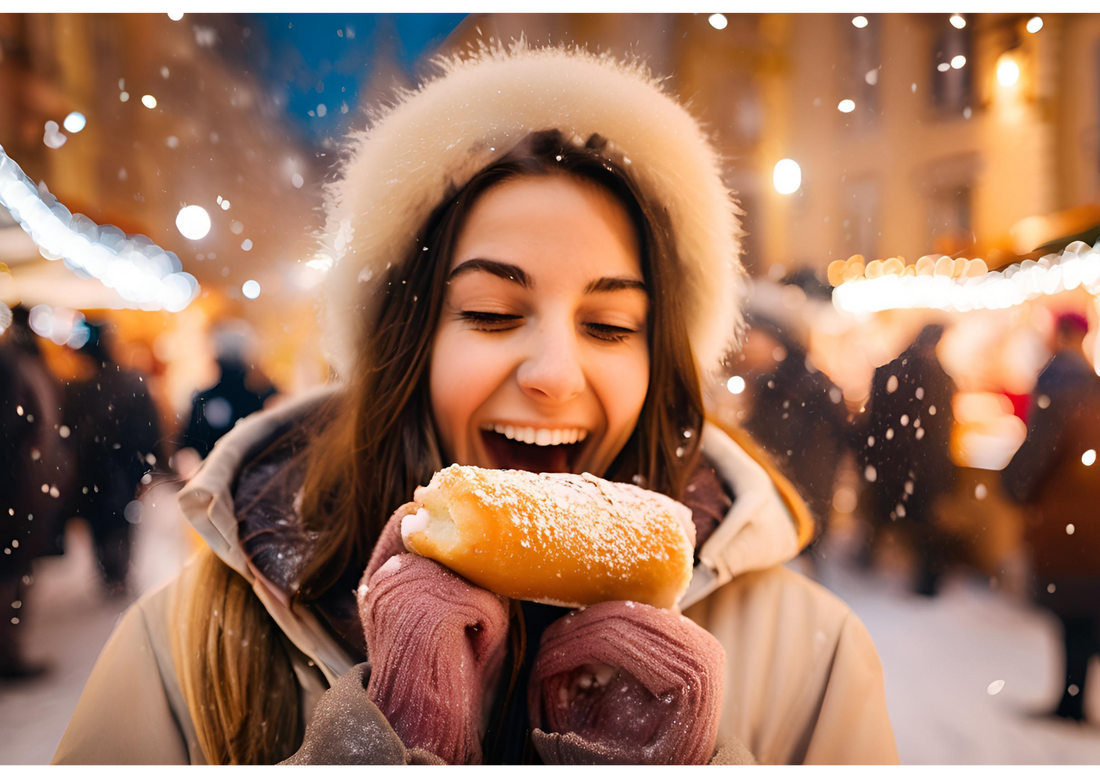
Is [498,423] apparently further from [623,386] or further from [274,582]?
[274,582]

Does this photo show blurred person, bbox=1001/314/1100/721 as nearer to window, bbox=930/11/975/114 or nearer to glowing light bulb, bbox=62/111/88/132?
window, bbox=930/11/975/114

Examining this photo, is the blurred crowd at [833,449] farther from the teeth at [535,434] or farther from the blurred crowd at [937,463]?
the teeth at [535,434]

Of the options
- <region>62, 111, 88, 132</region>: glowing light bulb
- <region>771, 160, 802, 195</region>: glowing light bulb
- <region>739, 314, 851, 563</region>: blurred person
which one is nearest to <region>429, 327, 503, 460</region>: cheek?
<region>739, 314, 851, 563</region>: blurred person

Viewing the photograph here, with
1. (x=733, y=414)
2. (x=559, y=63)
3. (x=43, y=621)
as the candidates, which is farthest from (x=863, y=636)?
(x=43, y=621)

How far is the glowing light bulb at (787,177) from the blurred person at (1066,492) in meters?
0.53

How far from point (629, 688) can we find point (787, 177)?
2.83 ft

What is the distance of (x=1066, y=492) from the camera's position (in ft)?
3.53

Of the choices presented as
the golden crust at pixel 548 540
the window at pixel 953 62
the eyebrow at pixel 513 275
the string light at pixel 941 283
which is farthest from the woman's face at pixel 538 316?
the window at pixel 953 62

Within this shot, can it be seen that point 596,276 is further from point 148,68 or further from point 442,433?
point 148,68

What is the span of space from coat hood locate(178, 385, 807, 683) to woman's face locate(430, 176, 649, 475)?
0.77 feet

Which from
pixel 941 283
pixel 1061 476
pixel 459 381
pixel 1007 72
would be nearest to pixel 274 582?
pixel 459 381

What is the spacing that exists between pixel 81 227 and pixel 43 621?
0.68 metres

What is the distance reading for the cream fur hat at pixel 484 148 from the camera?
97 cm
